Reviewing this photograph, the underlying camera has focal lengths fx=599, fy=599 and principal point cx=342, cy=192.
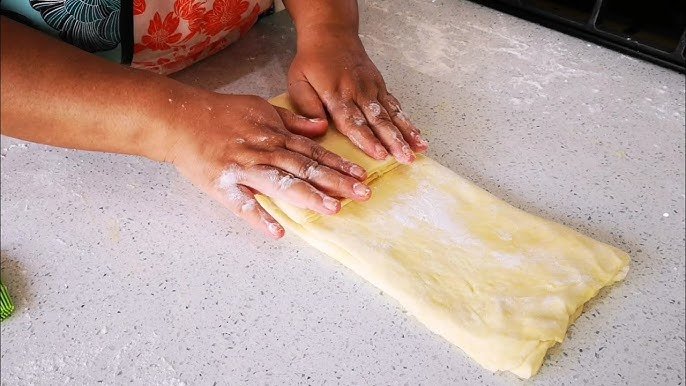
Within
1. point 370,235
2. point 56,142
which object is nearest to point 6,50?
point 56,142

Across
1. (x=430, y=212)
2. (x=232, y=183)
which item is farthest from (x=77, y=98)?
(x=430, y=212)

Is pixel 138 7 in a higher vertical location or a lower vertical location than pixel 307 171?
higher

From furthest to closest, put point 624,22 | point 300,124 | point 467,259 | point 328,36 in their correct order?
point 624,22 → point 328,36 → point 300,124 → point 467,259

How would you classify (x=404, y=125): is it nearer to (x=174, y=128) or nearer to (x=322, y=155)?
(x=322, y=155)

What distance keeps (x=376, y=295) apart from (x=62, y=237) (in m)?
0.41

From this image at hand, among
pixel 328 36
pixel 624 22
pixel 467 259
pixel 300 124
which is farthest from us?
pixel 624 22

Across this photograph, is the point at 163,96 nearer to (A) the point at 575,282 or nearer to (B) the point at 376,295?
(B) the point at 376,295

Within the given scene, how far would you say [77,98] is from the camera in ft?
2.35

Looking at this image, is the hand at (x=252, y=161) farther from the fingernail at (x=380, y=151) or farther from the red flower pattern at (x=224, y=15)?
the red flower pattern at (x=224, y=15)

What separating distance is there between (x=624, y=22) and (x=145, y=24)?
0.85 m

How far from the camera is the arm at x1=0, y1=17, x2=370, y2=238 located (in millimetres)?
702

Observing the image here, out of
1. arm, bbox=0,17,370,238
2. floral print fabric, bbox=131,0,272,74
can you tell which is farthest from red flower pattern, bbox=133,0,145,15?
arm, bbox=0,17,370,238

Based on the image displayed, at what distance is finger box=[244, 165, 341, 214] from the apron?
0.29 m

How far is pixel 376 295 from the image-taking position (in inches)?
28.1
